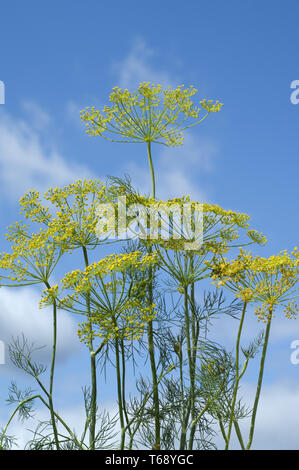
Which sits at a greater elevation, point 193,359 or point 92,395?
point 193,359

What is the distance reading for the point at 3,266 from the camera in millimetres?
6664

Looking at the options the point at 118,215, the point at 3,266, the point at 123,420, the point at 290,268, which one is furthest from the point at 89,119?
the point at 123,420

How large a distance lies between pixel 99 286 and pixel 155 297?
4.07 feet

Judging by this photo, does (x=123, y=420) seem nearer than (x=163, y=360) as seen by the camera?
Yes

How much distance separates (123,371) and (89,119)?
3.12 metres

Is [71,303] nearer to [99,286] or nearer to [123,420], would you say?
[99,286]

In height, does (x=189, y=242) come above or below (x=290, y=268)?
above
